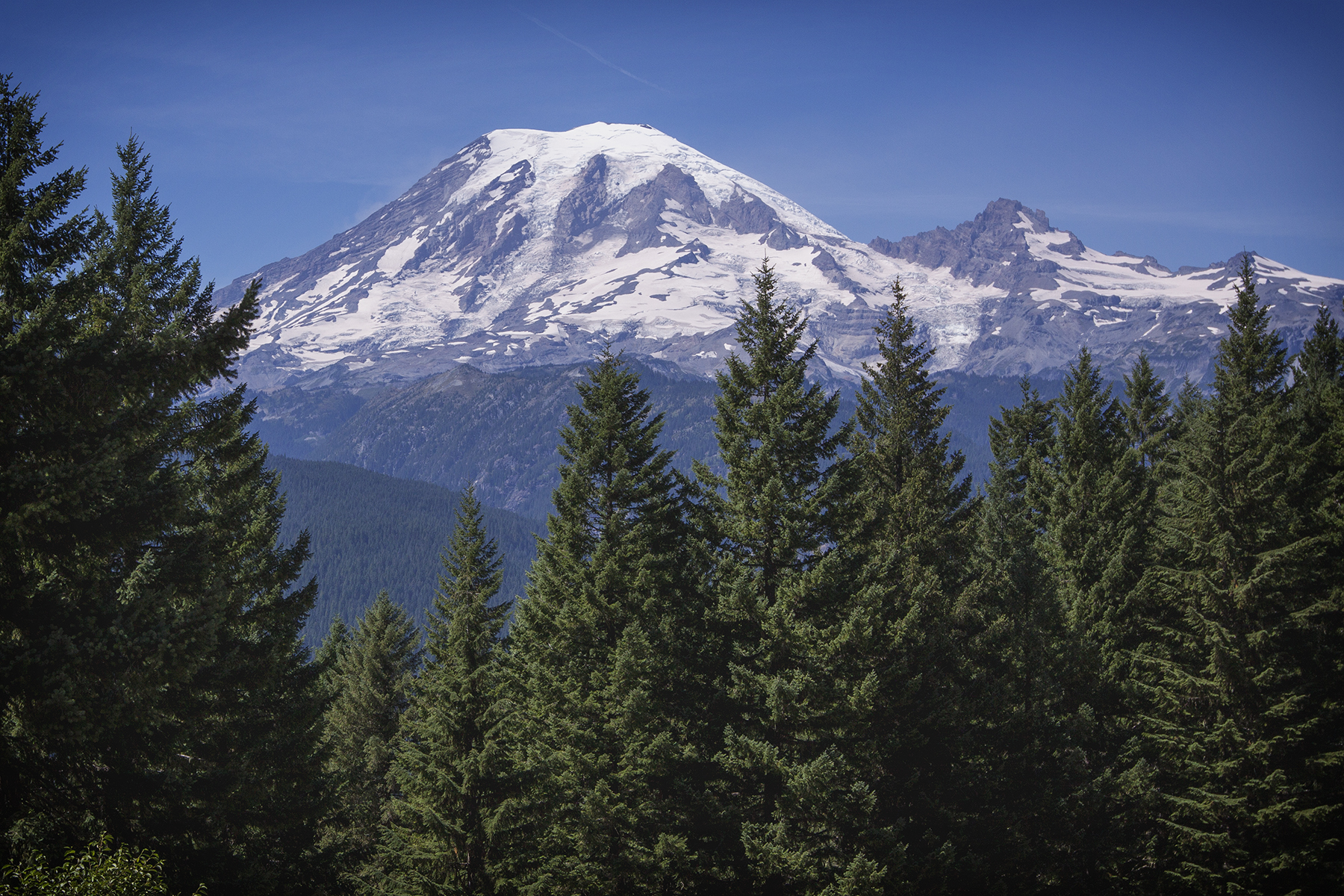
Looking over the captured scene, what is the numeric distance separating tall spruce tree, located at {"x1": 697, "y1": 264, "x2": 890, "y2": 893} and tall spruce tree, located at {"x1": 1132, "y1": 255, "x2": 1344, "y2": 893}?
40.3ft

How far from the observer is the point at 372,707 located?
43438 millimetres

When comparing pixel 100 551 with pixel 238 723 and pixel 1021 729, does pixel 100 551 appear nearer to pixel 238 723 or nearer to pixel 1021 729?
pixel 238 723

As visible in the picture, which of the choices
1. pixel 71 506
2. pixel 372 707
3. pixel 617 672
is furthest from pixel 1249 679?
pixel 372 707

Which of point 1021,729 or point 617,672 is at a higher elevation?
point 617,672

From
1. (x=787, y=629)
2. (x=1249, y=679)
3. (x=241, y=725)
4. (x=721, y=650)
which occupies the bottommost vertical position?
(x=241, y=725)

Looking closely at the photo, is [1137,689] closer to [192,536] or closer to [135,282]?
[192,536]

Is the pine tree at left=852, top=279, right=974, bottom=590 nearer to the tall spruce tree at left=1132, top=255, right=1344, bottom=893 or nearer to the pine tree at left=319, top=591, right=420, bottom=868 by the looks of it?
the tall spruce tree at left=1132, top=255, right=1344, bottom=893

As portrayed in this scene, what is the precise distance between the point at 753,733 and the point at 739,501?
717 centimetres

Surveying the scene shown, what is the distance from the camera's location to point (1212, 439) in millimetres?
A: 30625

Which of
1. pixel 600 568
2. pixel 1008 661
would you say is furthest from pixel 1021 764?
pixel 600 568

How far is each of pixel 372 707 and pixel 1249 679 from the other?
123 feet

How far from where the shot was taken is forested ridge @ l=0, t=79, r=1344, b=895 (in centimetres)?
1642

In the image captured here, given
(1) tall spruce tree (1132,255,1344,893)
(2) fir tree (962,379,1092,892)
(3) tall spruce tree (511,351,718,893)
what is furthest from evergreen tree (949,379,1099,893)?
(3) tall spruce tree (511,351,718,893)

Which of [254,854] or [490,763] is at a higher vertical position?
[490,763]
